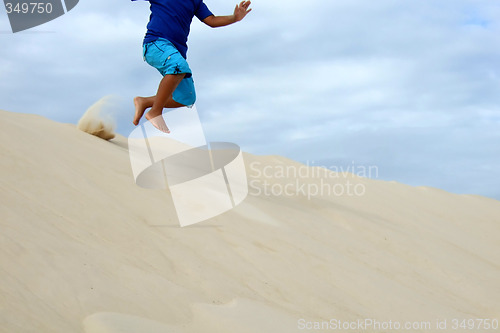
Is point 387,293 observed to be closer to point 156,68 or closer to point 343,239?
point 343,239

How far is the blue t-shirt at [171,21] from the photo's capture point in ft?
11.6

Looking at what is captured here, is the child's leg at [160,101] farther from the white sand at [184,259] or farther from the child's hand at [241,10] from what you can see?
the white sand at [184,259]

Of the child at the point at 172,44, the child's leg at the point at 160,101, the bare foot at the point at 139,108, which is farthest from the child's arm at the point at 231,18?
the bare foot at the point at 139,108

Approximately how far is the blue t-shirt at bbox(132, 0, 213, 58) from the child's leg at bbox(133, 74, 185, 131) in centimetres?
24

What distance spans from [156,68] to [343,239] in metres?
2.45

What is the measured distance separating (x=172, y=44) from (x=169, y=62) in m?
0.14

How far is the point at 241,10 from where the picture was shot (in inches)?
142

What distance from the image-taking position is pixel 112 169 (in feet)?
16.1

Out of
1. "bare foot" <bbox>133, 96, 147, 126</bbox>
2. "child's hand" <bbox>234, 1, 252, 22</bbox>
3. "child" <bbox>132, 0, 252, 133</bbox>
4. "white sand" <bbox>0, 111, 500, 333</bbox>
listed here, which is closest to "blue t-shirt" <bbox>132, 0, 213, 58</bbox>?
"child" <bbox>132, 0, 252, 133</bbox>

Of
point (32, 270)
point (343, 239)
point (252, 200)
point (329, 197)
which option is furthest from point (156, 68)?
point (329, 197)

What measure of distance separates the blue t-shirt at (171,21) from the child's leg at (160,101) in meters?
0.24

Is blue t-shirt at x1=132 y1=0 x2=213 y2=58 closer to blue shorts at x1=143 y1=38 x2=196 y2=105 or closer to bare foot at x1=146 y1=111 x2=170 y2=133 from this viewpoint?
blue shorts at x1=143 y1=38 x2=196 y2=105

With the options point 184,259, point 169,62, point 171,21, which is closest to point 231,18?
point 171,21

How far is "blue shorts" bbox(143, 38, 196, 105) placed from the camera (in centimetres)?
345
